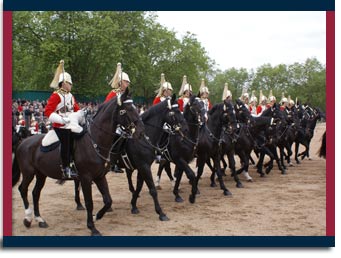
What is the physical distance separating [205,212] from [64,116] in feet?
12.1

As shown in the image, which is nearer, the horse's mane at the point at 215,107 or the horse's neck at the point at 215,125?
the horse's neck at the point at 215,125

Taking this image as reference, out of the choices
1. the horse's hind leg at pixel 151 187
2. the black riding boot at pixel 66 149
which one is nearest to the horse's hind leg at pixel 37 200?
the black riding boot at pixel 66 149

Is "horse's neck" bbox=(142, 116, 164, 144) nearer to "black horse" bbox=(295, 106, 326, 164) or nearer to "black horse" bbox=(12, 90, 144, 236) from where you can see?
"black horse" bbox=(12, 90, 144, 236)

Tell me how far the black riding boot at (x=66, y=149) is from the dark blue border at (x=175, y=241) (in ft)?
4.01

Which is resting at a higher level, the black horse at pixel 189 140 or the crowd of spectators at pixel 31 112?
the crowd of spectators at pixel 31 112

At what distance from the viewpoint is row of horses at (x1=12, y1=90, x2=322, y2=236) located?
7.23 metres

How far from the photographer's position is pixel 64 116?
7395mm

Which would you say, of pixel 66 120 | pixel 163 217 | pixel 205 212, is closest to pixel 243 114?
pixel 205 212

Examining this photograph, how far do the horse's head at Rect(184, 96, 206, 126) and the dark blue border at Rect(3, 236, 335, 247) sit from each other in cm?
357

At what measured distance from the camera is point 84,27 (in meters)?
10.7

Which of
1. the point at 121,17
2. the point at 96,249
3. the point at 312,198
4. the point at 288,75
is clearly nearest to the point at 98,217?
the point at 96,249

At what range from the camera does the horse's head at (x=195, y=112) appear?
9.60 metres

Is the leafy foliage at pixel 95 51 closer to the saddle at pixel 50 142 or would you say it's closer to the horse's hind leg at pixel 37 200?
the saddle at pixel 50 142

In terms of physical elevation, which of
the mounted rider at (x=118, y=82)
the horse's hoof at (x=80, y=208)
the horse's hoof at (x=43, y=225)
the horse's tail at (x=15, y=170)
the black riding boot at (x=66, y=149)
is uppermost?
the mounted rider at (x=118, y=82)
